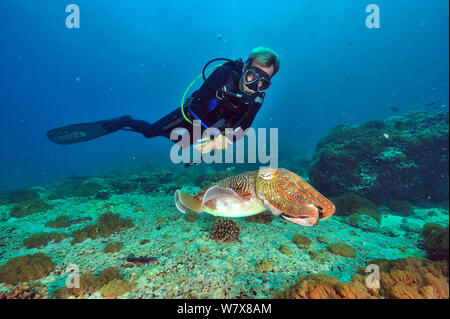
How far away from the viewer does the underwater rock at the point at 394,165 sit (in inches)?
354

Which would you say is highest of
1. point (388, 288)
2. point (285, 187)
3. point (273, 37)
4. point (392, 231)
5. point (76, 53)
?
point (273, 37)

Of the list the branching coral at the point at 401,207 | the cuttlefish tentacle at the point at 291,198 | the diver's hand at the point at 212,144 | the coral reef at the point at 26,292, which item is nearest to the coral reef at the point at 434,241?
the cuttlefish tentacle at the point at 291,198

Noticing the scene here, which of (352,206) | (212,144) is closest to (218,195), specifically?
(212,144)

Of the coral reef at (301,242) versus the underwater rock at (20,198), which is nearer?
the coral reef at (301,242)

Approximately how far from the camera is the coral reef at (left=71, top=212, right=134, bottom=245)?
16.4 feet

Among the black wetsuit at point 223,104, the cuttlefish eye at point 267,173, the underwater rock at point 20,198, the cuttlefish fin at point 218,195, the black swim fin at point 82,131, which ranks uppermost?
the black wetsuit at point 223,104

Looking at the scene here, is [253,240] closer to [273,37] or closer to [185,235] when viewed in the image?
[185,235]

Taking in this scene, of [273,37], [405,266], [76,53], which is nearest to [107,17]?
[76,53]

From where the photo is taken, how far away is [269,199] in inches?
95.7

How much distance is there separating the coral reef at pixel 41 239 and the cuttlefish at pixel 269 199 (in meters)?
4.80

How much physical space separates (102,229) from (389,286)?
21.5 ft

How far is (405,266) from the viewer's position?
3.04m

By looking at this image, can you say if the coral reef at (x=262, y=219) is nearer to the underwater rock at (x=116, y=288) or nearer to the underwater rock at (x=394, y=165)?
the underwater rock at (x=116, y=288)

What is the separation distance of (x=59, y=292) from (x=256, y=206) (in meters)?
3.57
